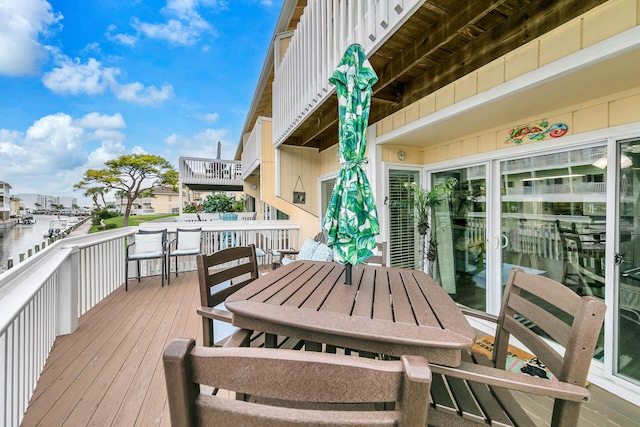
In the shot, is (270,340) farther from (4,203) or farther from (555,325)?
(4,203)

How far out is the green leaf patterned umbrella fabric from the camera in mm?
1684

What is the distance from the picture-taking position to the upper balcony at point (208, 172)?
11477 millimetres

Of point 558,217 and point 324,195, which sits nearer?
point 558,217

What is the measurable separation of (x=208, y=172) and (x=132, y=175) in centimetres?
663

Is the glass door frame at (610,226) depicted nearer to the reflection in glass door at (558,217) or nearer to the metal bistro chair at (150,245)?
the reflection in glass door at (558,217)

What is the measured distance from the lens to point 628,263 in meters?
2.11

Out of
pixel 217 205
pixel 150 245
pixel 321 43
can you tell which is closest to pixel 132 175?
pixel 217 205

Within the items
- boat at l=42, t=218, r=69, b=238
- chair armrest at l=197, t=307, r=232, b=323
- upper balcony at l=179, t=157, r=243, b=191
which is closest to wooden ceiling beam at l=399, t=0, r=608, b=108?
chair armrest at l=197, t=307, r=232, b=323

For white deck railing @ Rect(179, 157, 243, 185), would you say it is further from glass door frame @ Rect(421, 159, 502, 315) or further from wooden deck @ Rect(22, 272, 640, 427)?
glass door frame @ Rect(421, 159, 502, 315)

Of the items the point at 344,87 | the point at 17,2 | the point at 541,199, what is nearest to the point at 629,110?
the point at 541,199

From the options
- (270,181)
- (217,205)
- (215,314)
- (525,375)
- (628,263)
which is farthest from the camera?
(217,205)

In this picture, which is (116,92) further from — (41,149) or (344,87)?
(344,87)

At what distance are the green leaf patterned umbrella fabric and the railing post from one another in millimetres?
2905

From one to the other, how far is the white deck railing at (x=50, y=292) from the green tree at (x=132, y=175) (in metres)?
11.8
